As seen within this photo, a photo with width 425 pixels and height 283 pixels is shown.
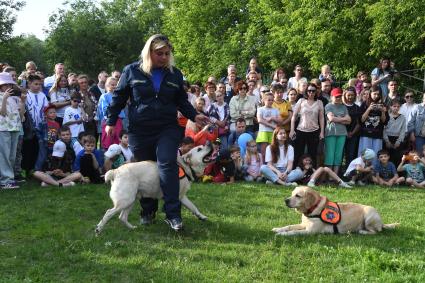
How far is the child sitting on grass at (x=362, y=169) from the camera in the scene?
10.9 metres

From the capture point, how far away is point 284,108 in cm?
1153

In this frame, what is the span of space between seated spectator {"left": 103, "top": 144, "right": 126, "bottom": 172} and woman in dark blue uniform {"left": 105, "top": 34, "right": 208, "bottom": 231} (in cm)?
384

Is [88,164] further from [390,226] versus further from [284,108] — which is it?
[390,226]

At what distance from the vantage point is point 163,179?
5918 mm

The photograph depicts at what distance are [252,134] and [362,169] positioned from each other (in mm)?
2515

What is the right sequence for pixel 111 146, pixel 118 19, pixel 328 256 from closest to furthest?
pixel 328 256 < pixel 111 146 < pixel 118 19

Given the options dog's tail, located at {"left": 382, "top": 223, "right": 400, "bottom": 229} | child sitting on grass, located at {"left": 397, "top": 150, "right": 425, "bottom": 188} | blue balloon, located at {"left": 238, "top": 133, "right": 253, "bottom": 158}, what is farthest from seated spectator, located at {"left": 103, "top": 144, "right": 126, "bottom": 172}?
child sitting on grass, located at {"left": 397, "top": 150, "right": 425, "bottom": 188}

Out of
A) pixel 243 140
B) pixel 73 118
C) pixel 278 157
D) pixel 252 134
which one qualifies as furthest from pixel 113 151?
pixel 278 157

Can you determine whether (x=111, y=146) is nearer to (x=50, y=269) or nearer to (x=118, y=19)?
(x=50, y=269)

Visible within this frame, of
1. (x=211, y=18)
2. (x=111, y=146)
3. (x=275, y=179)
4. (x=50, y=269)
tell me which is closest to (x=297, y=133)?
(x=275, y=179)

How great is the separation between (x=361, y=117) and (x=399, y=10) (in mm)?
6549

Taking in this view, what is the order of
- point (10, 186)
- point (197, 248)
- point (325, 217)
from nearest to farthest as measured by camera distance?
point (197, 248), point (325, 217), point (10, 186)

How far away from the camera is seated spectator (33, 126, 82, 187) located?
32.1 ft

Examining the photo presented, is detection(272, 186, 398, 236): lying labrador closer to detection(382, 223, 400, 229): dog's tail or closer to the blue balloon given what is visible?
detection(382, 223, 400, 229): dog's tail
